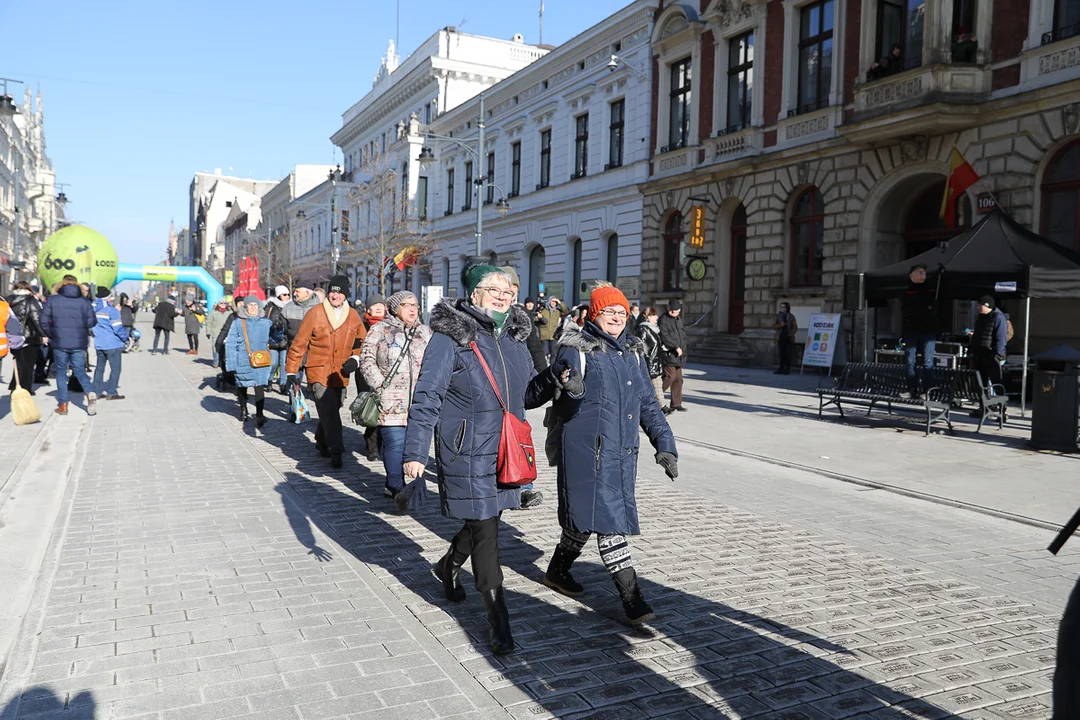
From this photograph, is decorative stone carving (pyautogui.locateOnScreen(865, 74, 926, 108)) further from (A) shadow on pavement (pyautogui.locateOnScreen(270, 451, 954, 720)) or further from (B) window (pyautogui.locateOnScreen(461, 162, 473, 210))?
(B) window (pyautogui.locateOnScreen(461, 162, 473, 210))

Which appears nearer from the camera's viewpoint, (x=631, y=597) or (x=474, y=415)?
(x=474, y=415)

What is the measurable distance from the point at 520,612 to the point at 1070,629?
3.18m

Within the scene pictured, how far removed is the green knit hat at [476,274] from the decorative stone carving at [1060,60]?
50.3ft

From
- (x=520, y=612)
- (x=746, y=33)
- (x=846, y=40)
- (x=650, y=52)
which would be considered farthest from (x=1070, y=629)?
(x=650, y=52)

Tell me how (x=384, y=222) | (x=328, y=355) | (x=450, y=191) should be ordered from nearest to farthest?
(x=328, y=355) < (x=450, y=191) < (x=384, y=222)

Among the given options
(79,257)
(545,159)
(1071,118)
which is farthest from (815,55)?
(79,257)

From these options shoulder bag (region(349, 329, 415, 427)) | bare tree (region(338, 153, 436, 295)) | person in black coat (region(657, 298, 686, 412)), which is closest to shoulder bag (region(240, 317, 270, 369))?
shoulder bag (region(349, 329, 415, 427))

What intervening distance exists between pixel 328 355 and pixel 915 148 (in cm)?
1514

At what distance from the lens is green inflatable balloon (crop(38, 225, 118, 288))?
17672 millimetres

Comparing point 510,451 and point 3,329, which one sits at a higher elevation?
point 3,329

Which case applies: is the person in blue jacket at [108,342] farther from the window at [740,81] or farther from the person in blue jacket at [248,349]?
the window at [740,81]

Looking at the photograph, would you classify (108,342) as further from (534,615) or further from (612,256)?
(612,256)

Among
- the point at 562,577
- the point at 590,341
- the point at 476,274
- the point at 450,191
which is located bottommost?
the point at 562,577

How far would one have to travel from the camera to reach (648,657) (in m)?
3.94
